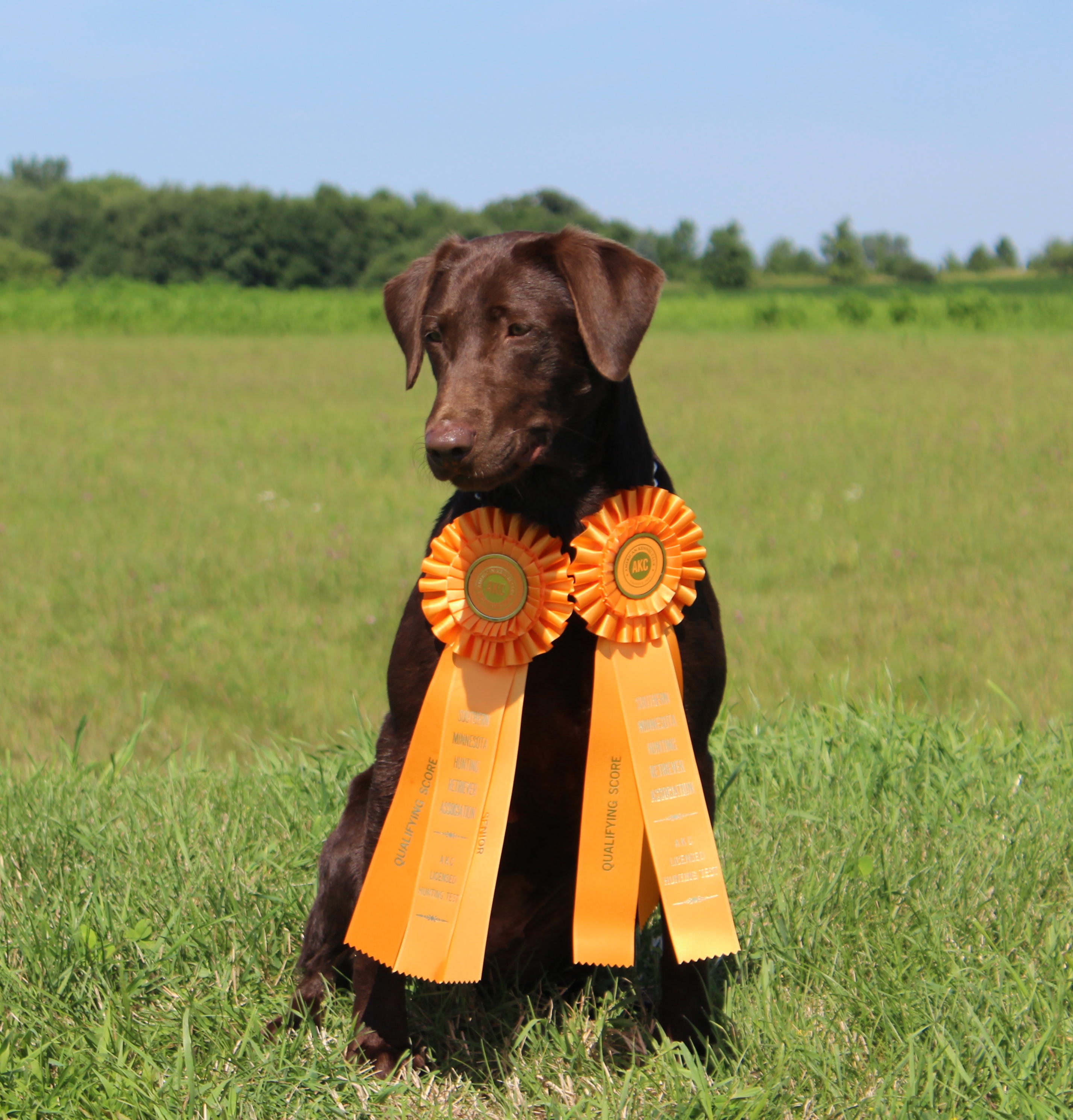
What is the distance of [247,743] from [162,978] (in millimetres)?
1642

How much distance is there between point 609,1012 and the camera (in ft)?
7.89

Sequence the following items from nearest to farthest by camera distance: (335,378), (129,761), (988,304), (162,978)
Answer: (162,978)
(129,761)
(335,378)
(988,304)

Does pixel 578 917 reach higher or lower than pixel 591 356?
lower

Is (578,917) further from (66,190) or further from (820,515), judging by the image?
(66,190)

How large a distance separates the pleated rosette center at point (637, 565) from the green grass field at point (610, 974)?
85 cm

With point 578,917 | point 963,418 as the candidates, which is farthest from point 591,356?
point 963,418

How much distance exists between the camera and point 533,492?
2.24m

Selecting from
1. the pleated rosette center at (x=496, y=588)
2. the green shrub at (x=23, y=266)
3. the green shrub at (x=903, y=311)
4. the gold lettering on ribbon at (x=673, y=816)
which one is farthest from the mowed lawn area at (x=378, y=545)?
the green shrub at (x=23, y=266)

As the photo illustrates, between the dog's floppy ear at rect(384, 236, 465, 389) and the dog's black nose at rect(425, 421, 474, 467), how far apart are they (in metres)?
0.40

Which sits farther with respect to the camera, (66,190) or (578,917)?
(66,190)

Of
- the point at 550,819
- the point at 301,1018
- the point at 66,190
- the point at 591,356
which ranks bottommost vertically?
the point at 301,1018

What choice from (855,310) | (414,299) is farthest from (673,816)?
(855,310)

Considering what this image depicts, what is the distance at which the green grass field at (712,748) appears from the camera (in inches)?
86.4

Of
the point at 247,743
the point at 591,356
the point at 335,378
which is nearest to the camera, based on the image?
the point at 591,356
